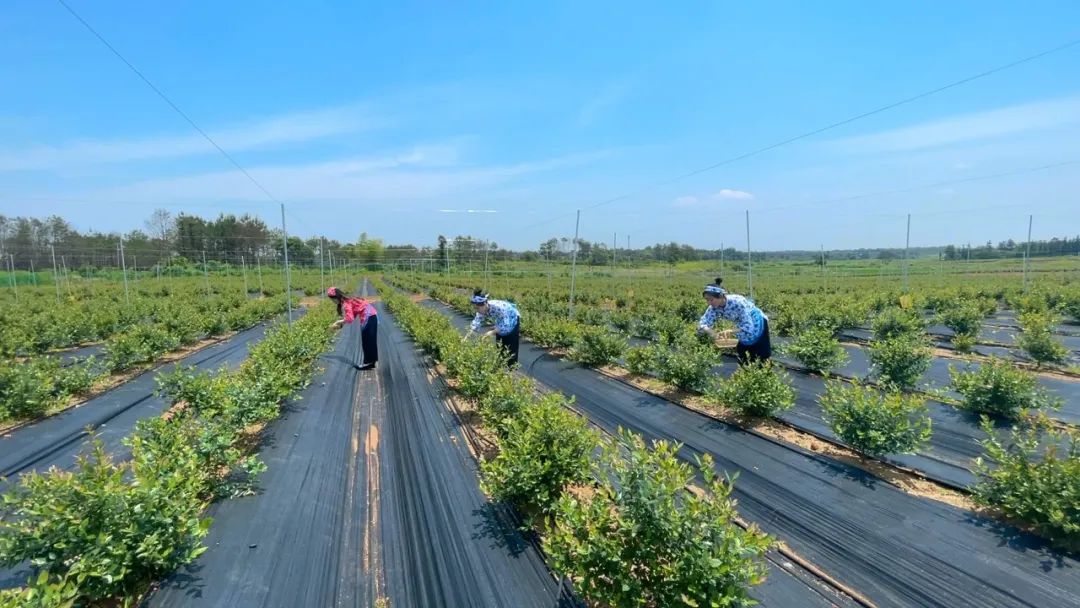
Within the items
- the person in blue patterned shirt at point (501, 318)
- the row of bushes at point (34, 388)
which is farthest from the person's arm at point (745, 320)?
the row of bushes at point (34, 388)

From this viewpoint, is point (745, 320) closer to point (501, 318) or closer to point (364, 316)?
point (501, 318)

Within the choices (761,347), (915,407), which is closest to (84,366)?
(761,347)

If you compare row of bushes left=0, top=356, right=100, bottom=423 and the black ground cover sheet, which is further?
row of bushes left=0, top=356, right=100, bottom=423

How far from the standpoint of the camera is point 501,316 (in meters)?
8.18

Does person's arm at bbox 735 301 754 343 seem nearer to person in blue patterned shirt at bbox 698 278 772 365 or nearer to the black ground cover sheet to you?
person in blue patterned shirt at bbox 698 278 772 365

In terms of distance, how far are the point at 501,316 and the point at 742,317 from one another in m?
3.74

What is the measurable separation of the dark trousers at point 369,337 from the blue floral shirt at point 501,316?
2.51 metres

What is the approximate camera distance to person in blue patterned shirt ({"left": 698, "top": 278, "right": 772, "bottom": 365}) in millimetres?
6422

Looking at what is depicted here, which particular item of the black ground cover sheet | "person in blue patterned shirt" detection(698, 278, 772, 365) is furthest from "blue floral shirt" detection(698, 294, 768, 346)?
the black ground cover sheet

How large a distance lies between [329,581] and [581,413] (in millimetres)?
4461

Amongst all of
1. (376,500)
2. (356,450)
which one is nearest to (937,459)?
(376,500)

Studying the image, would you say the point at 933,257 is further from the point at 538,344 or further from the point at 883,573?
the point at 883,573

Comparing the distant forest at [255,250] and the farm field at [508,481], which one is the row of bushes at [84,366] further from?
the distant forest at [255,250]

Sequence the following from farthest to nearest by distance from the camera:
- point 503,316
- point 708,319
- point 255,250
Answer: point 255,250 → point 503,316 → point 708,319
